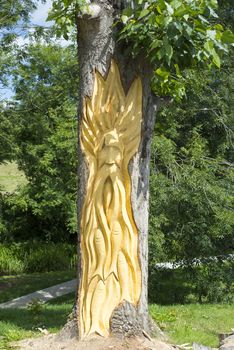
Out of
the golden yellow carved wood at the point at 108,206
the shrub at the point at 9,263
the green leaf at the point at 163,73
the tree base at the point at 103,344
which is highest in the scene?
the green leaf at the point at 163,73

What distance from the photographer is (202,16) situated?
539 cm

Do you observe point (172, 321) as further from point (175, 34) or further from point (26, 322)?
point (175, 34)

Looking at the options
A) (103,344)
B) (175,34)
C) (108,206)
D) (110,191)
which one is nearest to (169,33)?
(175,34)

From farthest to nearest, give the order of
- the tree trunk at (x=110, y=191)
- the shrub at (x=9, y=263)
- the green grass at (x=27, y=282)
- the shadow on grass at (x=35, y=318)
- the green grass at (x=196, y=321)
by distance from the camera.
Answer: the shrub at (x=9, y=263), the green grass at (x=27, y=282), the shadow on grass at (x=35, y=318), the green grass at (x=196, y=321), the tree trunk at (x=110, y=191)

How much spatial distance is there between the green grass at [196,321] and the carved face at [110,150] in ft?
6.94

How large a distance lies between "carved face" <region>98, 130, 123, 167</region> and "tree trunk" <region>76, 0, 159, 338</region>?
11 millimetres

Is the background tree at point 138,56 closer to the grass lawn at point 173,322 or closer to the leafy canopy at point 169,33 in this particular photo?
the leafy canopy at point 169,33

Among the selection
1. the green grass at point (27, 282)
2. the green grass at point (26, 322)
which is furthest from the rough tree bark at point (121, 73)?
the green grass at point (27, 282)

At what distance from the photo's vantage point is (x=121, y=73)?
6199mm

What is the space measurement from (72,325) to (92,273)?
59 cm

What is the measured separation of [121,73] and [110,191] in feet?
4.22

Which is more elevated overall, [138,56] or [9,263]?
[138,56]

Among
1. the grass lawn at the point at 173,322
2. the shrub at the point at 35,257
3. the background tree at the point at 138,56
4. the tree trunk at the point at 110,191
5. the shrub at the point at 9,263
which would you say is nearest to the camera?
the background tree at the point at 138,56

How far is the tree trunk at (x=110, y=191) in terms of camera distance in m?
5.91
